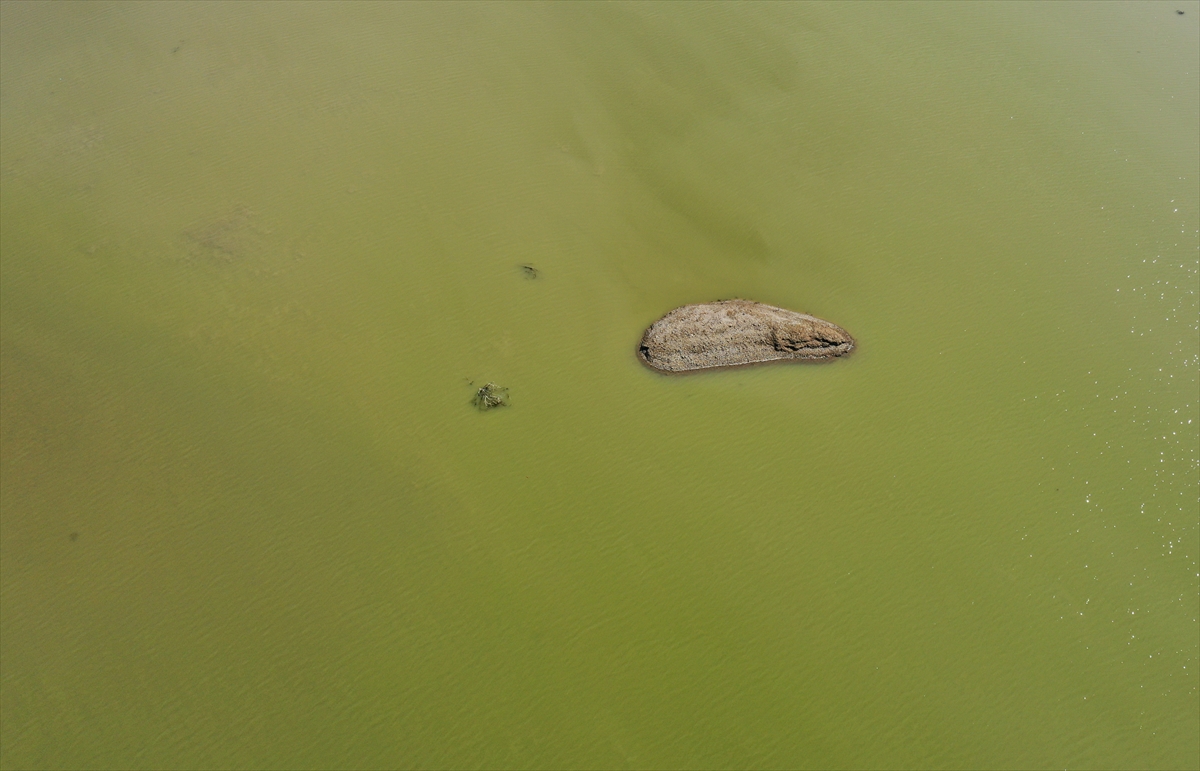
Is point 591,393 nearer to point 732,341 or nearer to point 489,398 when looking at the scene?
point 489,398

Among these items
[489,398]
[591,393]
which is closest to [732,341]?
[591,393]

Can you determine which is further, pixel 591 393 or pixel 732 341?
pixel 732 341

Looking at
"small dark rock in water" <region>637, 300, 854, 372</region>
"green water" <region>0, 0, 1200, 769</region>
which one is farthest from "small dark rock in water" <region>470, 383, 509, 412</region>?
"small dark rock in water" <region>637, 300, 854, 372</region>

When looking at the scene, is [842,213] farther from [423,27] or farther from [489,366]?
[423,27]

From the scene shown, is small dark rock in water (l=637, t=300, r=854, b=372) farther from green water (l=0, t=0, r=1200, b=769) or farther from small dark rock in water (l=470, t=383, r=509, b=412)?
small dark rock in water (l=470, t=383, r=509, b=412)

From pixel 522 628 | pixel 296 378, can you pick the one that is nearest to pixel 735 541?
pixel 522 628
